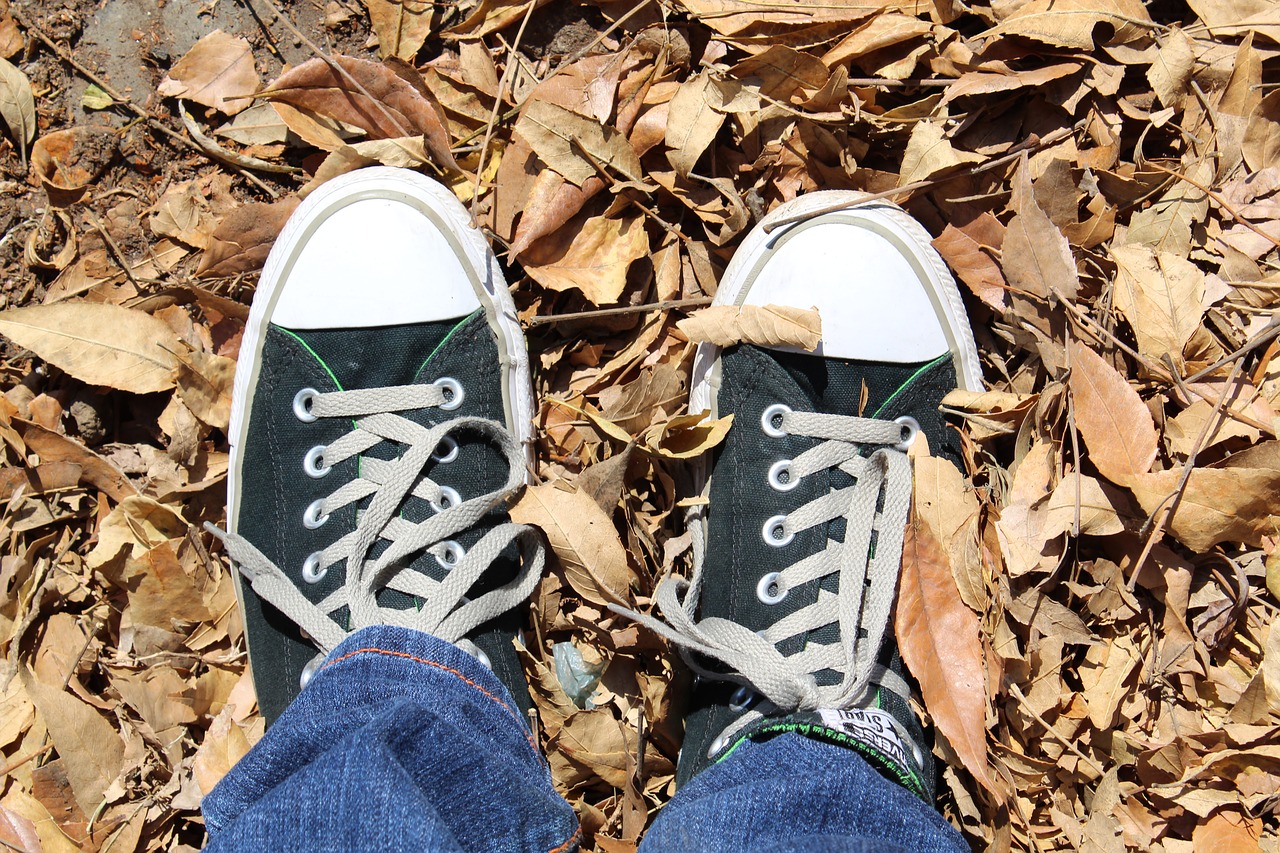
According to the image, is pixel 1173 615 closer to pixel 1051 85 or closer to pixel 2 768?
pixel 1051 85

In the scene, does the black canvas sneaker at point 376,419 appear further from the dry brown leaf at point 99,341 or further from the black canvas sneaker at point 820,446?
the black canvas sneaker at point 820,446

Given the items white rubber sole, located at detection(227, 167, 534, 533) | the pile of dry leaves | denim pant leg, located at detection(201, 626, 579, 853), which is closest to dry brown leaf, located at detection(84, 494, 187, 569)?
the pile of dry leaves

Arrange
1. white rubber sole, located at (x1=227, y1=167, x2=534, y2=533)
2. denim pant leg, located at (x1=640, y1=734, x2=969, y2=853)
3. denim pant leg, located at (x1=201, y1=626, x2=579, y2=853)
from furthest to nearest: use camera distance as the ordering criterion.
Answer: white rubber sole, located at (x1=227, y1=167, x2=534, y2=533)
denim pant leg, located at (x1=640, y1=734, x2=969, y2=853)
denim pant leg, located at (x1=201, y1=626, x2=579, y2=853)

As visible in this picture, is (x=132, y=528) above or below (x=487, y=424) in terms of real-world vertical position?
below

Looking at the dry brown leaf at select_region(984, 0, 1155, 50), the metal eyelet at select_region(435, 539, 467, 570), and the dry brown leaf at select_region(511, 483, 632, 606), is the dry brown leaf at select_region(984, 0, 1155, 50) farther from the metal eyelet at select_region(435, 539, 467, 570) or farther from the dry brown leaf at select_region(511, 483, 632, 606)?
the metal eyelet at select_region(435, 539, 467, 570)

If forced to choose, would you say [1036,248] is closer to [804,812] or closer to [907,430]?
[907,430]

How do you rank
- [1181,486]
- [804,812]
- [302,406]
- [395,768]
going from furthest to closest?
[302,406]
[1181,486]
[804,812]
[395,768]

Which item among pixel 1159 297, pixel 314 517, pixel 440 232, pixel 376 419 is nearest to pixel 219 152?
pixel 440 232

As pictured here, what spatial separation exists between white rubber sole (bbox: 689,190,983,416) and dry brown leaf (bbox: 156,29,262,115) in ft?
3.43

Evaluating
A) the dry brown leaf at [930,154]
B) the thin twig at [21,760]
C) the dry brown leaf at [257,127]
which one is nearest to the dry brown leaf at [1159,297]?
the dry brown leaf at [930,154]

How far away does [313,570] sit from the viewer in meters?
1.65

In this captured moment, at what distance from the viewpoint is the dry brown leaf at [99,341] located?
1.67 meters

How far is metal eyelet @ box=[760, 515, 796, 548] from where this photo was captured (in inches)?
64.9

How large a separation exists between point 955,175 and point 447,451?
3.66 ft
